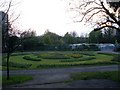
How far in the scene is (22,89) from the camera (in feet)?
51.1

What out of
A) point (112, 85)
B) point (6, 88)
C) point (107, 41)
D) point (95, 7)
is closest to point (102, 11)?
point (95, 7)

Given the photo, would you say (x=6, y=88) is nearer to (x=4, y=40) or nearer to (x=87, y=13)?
(x=4, y=40)

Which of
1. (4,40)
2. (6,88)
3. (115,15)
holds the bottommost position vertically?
(6,88)

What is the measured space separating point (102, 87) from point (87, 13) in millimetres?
6517

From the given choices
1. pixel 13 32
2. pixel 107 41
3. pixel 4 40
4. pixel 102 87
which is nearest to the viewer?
pixel 102 87

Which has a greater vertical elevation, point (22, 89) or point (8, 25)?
point (8, 25)

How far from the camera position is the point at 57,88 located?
1548cm

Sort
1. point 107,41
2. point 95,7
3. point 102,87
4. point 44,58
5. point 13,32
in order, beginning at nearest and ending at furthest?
point 102,87 → point 95,7 → point 13,32 → point 44,58 → point 107,41

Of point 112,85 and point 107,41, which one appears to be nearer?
point 112,85

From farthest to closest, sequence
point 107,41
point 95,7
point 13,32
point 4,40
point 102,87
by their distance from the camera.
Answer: point 107,41
point 13,32
point 4,40
point 95,7
point 102,87

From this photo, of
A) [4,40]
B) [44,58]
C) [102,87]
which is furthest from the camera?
[44,58]

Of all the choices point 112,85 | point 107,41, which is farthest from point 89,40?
point 112,85

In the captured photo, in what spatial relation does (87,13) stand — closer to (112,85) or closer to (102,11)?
(102,11)

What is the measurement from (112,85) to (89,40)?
71.4 m
